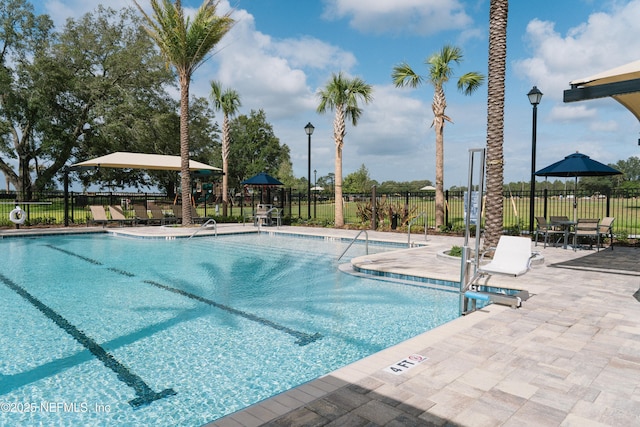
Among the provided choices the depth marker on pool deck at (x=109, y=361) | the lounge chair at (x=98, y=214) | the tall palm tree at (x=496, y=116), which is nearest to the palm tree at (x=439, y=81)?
the tall palm tree at (x=496, y=116)

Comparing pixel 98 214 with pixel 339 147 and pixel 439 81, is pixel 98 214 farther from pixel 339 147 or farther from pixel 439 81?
pixel 439 81

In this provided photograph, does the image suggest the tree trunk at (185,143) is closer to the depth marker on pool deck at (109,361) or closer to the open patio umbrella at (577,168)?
the depth marker on pool deck at (109,361)

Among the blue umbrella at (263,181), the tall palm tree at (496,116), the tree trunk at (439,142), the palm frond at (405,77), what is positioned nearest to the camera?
the tall palm tree at (496,116)

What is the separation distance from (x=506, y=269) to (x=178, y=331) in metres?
4.23

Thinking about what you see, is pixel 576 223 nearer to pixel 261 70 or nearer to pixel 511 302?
pixel 511 302

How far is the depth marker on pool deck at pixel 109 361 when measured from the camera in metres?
3.42

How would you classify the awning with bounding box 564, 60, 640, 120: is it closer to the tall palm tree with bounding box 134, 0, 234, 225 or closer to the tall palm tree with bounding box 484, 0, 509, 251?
the tall palm tree with bounding box 484, 0, 509, 251

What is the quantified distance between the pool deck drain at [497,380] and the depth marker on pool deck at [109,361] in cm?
130

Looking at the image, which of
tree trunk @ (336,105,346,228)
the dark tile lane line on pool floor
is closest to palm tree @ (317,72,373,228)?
tree trunk @ (336,105,346,228)

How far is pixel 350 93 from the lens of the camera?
1664cm

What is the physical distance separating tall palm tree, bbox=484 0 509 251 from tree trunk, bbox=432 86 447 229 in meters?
6.32

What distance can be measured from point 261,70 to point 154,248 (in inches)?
374

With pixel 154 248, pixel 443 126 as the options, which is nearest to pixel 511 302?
pixel 154 248

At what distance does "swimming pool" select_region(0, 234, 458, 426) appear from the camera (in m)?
3.41
